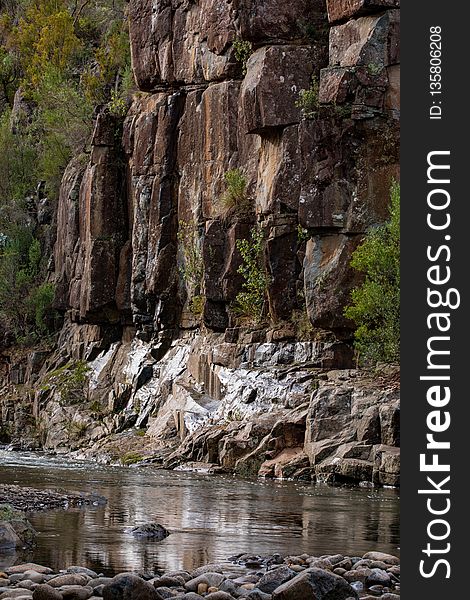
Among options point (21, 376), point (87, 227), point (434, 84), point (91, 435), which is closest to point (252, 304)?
point (91, 435)

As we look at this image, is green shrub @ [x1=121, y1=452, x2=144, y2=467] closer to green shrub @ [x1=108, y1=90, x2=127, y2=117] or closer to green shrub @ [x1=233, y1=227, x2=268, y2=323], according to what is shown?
green shrub @ [x1=233, y1=227, x2=268, y2=323]

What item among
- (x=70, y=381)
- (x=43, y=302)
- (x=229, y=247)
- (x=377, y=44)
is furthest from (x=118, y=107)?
(x=377, y=44)

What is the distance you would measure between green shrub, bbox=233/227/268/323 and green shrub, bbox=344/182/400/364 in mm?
6824

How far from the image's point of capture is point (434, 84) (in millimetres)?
10438

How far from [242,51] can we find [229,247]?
8478 mm

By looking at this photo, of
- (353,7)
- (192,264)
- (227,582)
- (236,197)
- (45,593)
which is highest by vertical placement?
(353,7)

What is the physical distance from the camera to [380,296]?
1517 inches

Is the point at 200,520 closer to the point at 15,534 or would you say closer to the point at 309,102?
the point at 15,534

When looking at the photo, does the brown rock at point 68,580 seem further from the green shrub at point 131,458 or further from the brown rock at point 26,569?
the green shrub at point 131,458

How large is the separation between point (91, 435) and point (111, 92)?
2242 centimetres

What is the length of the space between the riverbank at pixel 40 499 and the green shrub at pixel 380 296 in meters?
15.0

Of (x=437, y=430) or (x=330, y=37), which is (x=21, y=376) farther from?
(x=437, y=430)

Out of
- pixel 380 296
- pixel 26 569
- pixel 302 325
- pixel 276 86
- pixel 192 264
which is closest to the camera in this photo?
pixel 26 569

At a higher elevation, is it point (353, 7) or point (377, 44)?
point (353, 7)
